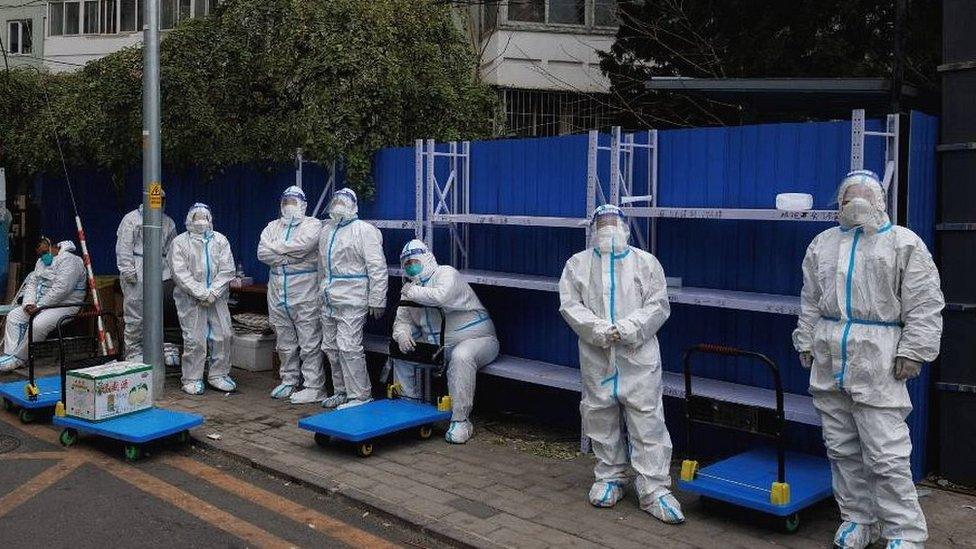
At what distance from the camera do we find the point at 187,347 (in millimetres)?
9836

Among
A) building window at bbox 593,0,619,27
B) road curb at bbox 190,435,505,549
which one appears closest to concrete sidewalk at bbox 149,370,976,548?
road curb at bbox 190,435,505,549

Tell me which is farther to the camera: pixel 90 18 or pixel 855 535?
pixel 90 18

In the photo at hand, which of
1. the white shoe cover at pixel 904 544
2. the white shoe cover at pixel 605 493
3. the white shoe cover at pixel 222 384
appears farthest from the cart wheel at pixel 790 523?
the white shoe cover at pixel 222 384

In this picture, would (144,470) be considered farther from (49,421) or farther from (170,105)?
(170,105)

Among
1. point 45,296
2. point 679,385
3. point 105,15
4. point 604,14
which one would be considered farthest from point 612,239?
point 105,15

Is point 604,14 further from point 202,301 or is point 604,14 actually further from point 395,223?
point 202,301

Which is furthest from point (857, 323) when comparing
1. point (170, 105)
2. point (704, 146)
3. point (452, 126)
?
point (170, 105)

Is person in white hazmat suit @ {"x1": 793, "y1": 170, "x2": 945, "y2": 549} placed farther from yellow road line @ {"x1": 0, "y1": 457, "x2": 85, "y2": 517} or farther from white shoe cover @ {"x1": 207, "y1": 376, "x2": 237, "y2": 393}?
white shoe cover @ {"x1": 207, "y1": 376, "x2": 237, "y2": 393}

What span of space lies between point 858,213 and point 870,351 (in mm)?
786

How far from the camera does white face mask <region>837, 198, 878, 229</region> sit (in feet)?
17.1

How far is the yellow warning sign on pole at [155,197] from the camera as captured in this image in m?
8.98

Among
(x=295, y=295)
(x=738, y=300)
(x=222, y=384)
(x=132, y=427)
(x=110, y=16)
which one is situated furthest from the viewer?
(x=110, y=16)

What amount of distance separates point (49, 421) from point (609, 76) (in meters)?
10.4

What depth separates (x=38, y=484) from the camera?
6.64 m
